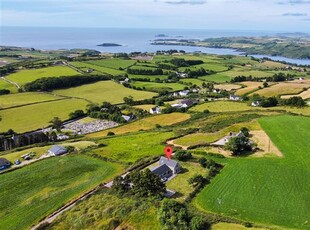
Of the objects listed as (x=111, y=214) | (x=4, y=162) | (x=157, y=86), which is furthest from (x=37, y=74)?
(x=111, y=214)

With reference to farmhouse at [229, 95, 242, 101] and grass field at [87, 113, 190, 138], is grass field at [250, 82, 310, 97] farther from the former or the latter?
grass field at [87, 113, 190, 138]

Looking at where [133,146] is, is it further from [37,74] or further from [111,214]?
[37,74]

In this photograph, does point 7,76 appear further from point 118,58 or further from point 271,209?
point 271,209

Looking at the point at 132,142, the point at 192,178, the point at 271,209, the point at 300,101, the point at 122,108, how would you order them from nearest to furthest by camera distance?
the point at 271,209 → the point at 192,178 → the point at 132,142 → the point at 300,101 → the point at 122,108

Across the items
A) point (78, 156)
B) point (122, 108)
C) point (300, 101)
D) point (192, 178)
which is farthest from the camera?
point (122, 108)

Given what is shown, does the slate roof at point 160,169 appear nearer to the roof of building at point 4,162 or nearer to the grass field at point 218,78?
the roof of building at point 4,162

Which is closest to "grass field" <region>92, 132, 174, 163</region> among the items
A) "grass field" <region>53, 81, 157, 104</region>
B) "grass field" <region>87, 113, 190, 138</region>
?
"grass field" <region>87, 113, 190, 138</region>

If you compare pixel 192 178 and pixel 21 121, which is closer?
pixel 192 178

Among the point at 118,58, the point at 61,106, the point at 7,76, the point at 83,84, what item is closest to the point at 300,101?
the point at 61,106
